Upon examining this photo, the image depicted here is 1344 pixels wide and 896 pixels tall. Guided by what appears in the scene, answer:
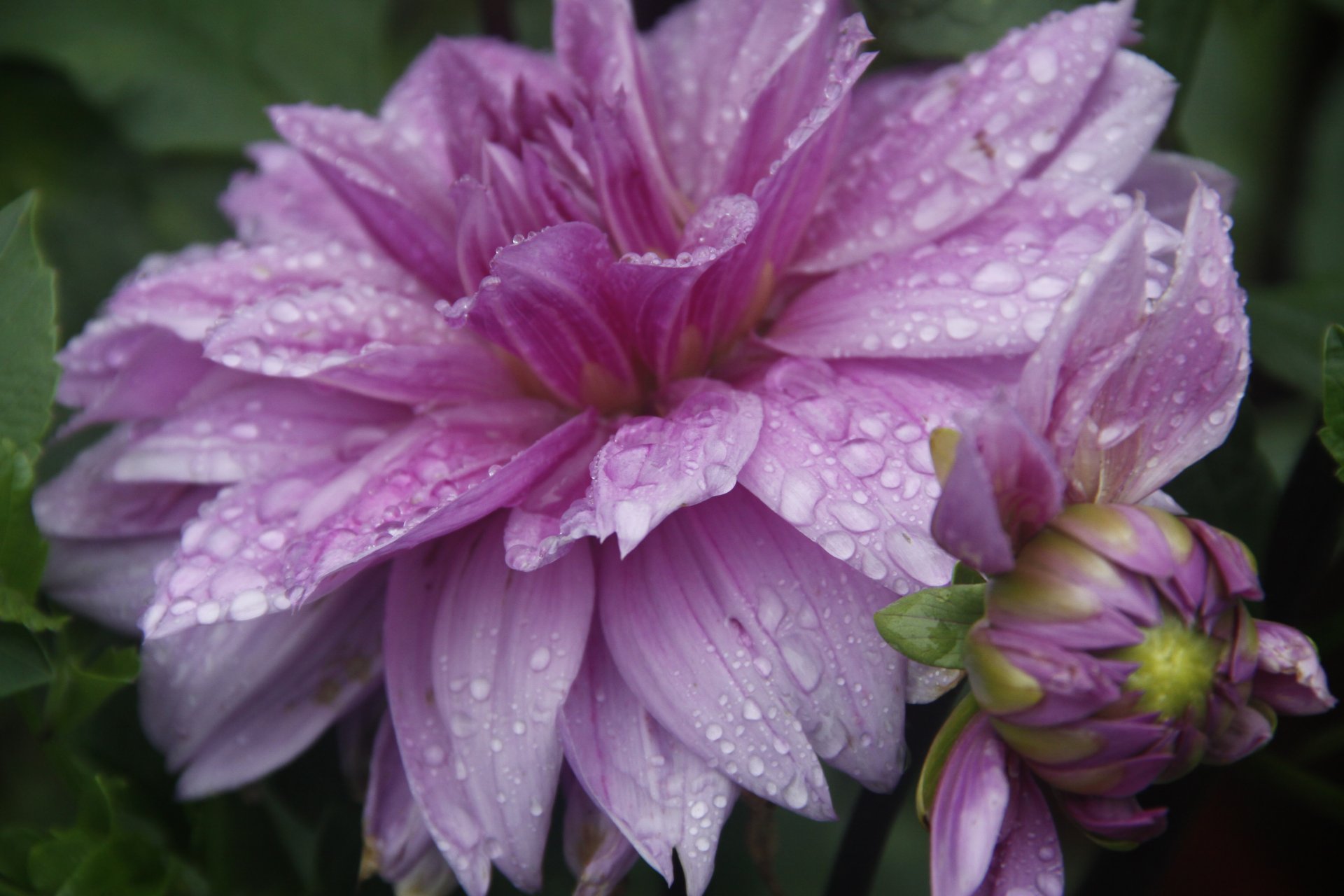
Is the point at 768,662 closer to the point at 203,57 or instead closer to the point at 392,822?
the point at 392,822

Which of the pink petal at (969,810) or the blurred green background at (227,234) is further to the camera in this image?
the blurred green background at (227,234)

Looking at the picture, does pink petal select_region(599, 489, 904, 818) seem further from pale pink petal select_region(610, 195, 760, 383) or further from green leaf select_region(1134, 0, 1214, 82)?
green leaf select_region(1134, 0, 1214, 82)

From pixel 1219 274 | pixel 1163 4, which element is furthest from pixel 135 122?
pixel 1219 274

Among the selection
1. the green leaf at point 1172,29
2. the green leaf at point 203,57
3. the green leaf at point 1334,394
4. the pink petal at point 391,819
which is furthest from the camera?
the green leaf at point 203,57

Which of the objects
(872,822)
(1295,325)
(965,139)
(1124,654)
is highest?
(965,139)

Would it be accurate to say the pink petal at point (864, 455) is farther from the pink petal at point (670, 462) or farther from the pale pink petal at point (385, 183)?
the pale pink petal at point (385, 183)

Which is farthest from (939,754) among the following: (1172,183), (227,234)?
(227,234)

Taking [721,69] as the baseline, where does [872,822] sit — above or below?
below

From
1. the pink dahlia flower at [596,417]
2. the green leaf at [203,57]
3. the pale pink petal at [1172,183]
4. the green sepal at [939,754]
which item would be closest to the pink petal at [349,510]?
the pink dahlia flower at [596,417]
